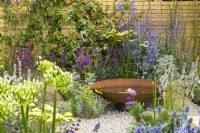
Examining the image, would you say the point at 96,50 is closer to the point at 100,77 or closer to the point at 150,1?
the point at 100,77

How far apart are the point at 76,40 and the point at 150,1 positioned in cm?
159

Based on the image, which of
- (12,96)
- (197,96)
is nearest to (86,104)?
(197,96)

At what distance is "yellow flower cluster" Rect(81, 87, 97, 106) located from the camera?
512cm

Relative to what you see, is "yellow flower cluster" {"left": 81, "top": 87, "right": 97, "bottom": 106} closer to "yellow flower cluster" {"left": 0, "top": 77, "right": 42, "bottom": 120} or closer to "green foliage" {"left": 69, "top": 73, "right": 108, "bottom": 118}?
"green foliage" {"left": 69, "top": 73, "right": 108, "bottom": 118}

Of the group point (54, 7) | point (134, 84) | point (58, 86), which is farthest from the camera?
point (54, 7)

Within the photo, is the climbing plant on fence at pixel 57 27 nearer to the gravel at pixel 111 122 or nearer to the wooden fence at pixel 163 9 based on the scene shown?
the wooden fence at pixel 163 9

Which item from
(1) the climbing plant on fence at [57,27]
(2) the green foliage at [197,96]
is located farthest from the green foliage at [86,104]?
(1) the climbing plant on fence at [57,27]

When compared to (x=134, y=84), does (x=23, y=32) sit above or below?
above

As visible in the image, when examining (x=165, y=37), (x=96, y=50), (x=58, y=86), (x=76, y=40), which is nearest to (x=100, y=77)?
(x=96, y=50)

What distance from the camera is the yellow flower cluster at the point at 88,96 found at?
5119 millimetres

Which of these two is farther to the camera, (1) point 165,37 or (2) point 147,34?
(1) point 165,37

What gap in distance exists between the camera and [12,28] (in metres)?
7.24

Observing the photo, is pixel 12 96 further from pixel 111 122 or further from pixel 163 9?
pixel 163 9

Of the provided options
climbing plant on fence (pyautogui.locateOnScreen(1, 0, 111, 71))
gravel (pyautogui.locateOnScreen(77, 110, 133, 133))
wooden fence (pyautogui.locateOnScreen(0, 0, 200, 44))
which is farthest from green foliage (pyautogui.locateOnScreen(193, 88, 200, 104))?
climbing plant on fence (pyautogui.locateOnScreen(1, 0, 111, 71))
